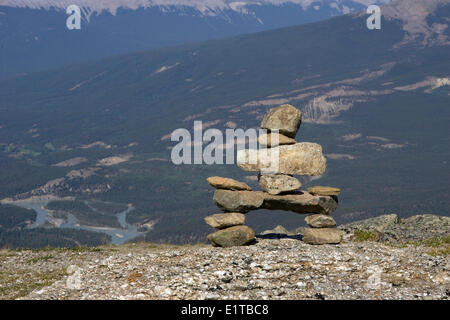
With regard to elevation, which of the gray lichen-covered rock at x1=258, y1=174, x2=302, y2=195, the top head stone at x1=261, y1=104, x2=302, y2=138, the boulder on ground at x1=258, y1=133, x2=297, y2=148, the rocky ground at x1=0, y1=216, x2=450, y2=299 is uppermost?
the top head stone at x1=261, y1=104, x2=302, y2=138

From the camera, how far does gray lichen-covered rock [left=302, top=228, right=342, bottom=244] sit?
50250mm

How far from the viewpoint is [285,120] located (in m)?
53.4

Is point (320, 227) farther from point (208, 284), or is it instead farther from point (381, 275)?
point (208, 284)

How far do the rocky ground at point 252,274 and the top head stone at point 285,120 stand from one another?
437 inches

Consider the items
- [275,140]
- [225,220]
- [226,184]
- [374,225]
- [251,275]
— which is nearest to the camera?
[251,275]

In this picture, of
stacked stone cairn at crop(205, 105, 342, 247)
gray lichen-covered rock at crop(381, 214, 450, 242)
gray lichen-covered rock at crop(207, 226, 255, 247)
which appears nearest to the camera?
gray lichen-covered rock at crop(207, 226, 255, 247)

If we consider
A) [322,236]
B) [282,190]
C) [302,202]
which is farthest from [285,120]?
[322,236]

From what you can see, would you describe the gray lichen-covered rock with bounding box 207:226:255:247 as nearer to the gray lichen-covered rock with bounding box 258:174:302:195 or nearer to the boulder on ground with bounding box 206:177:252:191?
the boulder on ground with bounding box 206:177:252:191

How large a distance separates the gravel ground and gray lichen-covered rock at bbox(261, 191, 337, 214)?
4.04m

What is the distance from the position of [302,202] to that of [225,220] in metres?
7.63

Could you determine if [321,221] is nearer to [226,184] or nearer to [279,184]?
[279,184]

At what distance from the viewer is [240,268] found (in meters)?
40.9

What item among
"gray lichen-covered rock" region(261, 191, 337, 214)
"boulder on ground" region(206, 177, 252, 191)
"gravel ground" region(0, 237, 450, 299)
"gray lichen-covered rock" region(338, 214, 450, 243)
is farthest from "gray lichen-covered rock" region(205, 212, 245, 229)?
"gray lichen-covered rock" region(338, 214, 450, 243)
